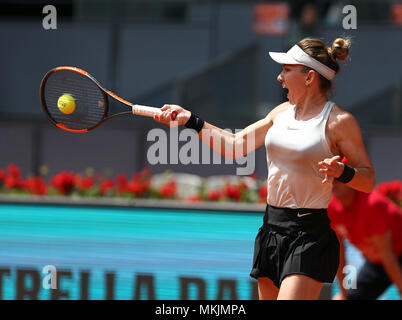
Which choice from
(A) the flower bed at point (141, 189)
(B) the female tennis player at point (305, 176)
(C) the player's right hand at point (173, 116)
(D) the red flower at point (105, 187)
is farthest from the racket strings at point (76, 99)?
(D) the red flower at point (105, 187)

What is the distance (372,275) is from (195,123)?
207cm

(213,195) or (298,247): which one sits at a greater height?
(298,247)

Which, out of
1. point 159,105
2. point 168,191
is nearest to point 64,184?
point 168,191

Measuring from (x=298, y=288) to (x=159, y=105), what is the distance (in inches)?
326

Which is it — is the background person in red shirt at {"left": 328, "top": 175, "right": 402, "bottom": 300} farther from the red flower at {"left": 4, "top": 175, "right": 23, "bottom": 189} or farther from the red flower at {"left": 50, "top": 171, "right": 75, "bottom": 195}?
the red flower at {"left": 4, "top": 175, "right": 23, "bottom": 189}

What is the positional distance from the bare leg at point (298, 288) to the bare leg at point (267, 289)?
0.15 m

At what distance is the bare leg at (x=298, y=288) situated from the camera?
3.00 meters

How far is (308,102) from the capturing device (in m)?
3.20

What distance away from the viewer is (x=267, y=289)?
3189 mm

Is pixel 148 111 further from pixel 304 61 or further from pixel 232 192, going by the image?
pixel 232 192

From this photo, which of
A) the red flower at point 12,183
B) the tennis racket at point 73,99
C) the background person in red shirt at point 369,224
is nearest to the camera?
the tennis racket at point 73,99

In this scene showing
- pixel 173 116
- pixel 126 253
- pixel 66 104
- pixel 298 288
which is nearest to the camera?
pixel 298 288

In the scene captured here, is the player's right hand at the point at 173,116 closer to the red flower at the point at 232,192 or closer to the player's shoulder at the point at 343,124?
the player's shoulder at the point at 343,124

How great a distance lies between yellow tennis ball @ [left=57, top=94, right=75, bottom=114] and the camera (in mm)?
3695
